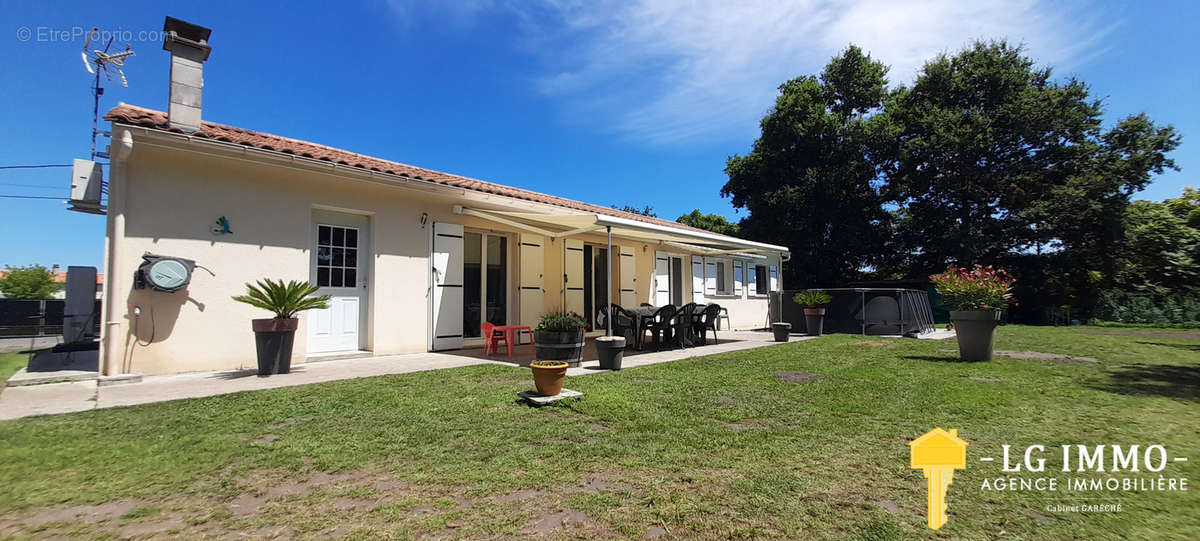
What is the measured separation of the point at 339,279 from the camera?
6383mm

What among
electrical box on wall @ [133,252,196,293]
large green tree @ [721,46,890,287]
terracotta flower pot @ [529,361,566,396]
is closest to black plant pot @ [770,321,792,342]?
terracotta flower pot @ [529,361,566,396]

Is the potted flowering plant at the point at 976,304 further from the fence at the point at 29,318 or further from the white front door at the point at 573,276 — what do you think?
the fence at the point at 29,318

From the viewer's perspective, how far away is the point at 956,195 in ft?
59.5

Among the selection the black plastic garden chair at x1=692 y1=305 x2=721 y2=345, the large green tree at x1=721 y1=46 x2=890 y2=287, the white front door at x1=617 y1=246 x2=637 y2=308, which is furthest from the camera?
the large green tree at x1=721 y1=46 x2=890 y2=287

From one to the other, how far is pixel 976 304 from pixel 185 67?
31.7ft

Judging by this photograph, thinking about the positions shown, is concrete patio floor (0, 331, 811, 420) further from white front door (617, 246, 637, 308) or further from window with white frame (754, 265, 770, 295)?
window with white frame (754, 265, 770, 295)

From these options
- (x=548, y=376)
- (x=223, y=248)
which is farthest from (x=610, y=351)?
(x=223, y=248)

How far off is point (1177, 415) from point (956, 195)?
1772 centimetres

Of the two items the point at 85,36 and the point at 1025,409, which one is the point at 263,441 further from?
the point at 85,36

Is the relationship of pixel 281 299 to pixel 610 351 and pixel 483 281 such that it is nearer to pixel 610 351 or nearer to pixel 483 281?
pixel 483 281

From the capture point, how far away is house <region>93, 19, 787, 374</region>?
4852mm

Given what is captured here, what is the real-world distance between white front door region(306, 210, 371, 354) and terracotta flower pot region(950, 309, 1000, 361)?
770cm

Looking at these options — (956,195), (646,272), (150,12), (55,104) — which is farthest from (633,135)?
(55,104)

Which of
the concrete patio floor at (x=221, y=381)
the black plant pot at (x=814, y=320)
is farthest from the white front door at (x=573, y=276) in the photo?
the black plant pot at (x=814, y=320)
